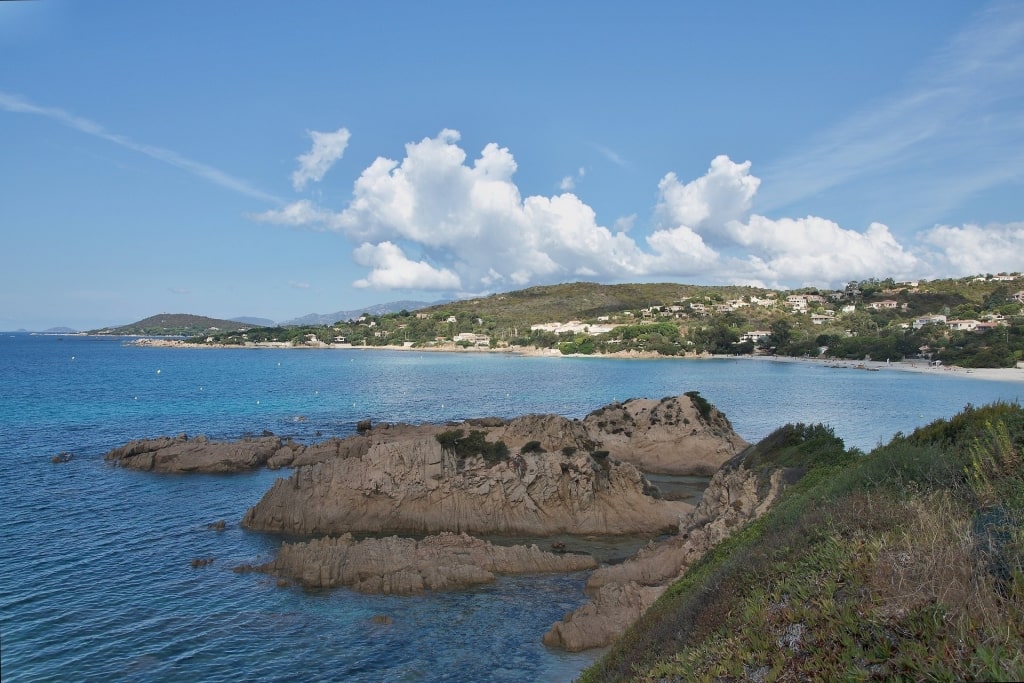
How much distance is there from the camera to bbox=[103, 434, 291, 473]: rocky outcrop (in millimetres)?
37250

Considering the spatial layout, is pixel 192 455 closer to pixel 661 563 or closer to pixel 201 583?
pixel 201 583

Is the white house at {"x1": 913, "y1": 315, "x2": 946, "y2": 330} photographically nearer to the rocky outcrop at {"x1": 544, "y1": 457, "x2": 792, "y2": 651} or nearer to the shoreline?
the shoreline

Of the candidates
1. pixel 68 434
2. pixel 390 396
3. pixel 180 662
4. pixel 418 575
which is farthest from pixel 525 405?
pixel 180 662

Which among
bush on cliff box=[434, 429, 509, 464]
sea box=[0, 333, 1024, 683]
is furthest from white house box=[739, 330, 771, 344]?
bush on cliff box=[434, 429, 509, 464]

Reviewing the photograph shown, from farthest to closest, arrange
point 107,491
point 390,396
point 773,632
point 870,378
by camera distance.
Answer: point 870,378, point 390,396, point 107,491, point 773,632

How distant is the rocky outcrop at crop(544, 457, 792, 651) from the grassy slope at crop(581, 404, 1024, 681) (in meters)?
4.52

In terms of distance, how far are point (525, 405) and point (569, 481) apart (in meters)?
40.2

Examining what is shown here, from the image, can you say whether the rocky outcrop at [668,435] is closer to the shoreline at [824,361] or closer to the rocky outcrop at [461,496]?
the rocky outcrop at [461,496]

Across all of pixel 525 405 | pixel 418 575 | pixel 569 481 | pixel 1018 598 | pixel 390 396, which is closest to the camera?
pixel 1018 598

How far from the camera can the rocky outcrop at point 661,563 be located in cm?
1675

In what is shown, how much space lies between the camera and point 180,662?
15.8m

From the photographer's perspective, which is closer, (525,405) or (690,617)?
(690,617)

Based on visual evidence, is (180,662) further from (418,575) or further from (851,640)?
(851,640)

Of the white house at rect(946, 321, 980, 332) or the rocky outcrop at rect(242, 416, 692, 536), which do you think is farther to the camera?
the white house at rect(946, 321, 980, 332)
